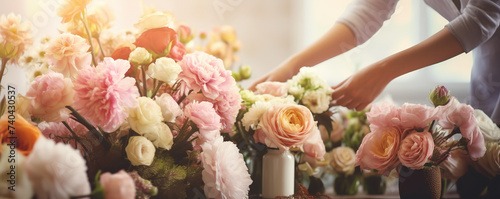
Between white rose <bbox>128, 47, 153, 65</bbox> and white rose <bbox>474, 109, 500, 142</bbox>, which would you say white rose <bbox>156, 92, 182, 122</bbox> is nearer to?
white rose <bbox>128, 47, 153, 65</bbox>

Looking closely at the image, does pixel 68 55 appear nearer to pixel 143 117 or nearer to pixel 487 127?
pixel 143 117

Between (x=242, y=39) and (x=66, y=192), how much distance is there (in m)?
1.67

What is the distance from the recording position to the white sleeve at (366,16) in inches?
36.6

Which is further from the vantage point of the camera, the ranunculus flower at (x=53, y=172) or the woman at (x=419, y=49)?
the woman at (x=419, y=49)

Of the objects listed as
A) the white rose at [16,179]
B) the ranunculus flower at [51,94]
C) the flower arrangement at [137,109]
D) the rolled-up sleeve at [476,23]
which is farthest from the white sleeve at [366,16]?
the white rose at [16,179]

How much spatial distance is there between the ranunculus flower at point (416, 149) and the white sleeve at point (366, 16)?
0.90 feet

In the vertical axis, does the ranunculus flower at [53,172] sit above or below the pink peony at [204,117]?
below

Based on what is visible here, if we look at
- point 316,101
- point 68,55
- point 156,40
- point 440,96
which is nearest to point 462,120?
point 440,96

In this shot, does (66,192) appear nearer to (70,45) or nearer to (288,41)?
(70,45)

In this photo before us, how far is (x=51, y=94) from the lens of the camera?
0.57 meters

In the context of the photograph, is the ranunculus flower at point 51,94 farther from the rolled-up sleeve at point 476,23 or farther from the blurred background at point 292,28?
the rolled-up sleeve at point 476,23

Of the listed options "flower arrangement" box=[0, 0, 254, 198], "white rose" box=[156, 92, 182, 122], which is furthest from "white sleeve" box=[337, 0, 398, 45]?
"white rose" box=[156, 92, 182, 122]

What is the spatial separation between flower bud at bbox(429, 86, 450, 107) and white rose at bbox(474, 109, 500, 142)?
10 centimetres

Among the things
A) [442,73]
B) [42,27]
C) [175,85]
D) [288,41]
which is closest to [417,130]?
[442,73]
